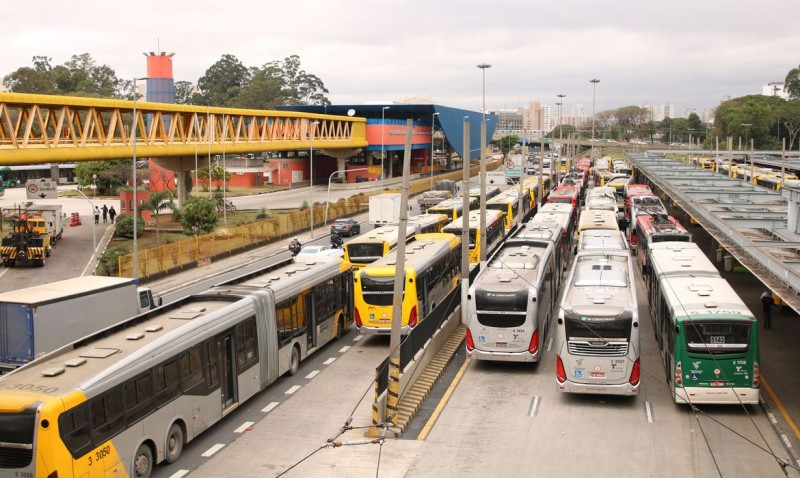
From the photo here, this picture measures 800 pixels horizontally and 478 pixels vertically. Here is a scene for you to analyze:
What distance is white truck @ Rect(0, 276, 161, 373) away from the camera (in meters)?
19.2

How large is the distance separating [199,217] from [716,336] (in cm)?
3679

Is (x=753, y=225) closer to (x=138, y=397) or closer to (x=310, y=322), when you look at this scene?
(x=310, y=322)

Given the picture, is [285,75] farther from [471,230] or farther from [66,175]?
[471,230]

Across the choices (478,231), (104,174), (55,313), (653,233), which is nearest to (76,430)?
(55,313)

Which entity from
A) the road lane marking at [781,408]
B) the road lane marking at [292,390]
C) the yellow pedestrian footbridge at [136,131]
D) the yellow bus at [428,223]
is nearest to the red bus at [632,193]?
the yellow bus at [428,223]

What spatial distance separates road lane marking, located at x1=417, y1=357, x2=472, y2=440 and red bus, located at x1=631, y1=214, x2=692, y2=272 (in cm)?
1121

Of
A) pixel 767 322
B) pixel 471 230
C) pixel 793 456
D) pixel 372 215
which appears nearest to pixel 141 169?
pixel 372 215

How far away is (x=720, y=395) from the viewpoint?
17938 mm

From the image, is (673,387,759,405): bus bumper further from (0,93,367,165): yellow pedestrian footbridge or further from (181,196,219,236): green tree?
(181,196,219,236): green tree

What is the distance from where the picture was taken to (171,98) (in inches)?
4481

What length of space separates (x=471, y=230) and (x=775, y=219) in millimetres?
12299

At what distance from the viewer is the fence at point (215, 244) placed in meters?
39.6

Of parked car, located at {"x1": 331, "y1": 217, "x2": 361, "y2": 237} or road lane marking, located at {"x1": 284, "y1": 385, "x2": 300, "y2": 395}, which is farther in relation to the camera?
parked car, located at {"x1": 331, "y1": 217, "x2": 361, "y2": 237}

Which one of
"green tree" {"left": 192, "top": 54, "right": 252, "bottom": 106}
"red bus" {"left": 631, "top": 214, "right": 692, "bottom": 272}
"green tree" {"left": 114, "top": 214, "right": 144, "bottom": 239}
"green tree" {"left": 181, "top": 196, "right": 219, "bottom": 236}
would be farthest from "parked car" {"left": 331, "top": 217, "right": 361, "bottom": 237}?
"green tree" {"left": 192, "top": 54, "right": 252, "bottom": 106}
